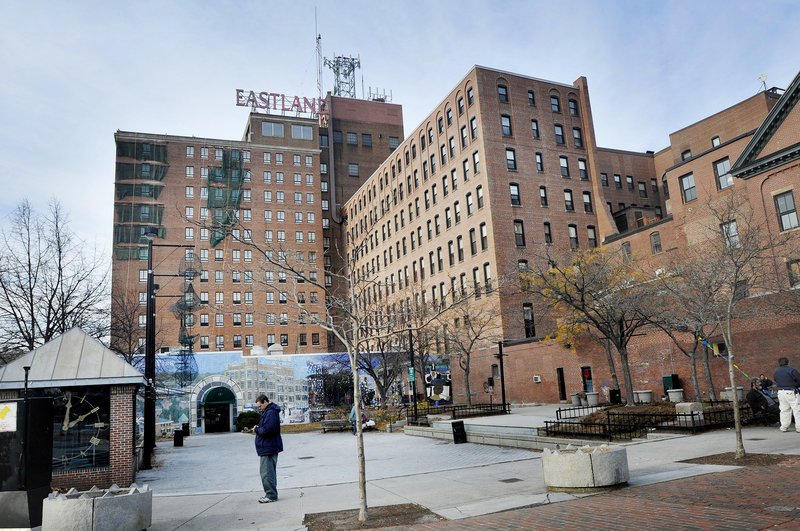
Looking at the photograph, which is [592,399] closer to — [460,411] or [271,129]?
[460,411]

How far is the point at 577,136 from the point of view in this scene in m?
55.5

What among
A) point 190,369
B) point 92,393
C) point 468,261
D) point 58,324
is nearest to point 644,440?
point 92,393

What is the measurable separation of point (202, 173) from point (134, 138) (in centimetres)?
1050

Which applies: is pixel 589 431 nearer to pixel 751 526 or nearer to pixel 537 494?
pixel 537 494

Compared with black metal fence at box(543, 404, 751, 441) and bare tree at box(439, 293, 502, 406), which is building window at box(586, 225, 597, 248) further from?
black metal fence at box(543, 404, 751, 441)

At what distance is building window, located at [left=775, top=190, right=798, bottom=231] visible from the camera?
3030cm

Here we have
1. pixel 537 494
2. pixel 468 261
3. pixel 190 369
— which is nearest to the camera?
pixel 537 494

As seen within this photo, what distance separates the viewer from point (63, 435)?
14.6m

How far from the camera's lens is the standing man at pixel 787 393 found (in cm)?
1422

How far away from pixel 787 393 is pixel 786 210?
67.0 ft

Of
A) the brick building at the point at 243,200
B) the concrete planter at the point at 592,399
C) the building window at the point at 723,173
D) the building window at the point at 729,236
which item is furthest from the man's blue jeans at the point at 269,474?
the brick building at the point at 243,200

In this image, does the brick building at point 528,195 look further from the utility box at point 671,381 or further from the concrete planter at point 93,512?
the concrete planter at point 93,512

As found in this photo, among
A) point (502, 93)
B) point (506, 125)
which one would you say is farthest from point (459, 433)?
point (502, 93)

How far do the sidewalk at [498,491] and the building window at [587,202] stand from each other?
39493 mm
